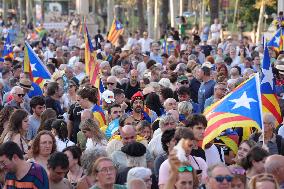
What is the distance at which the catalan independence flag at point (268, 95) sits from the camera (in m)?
13.0

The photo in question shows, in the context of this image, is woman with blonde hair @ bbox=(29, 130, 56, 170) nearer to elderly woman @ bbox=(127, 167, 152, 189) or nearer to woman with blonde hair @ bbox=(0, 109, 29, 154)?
woman with blonde hair @ bbox=(0, 109, 29, 154)

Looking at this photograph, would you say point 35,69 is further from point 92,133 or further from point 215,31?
point 215,31

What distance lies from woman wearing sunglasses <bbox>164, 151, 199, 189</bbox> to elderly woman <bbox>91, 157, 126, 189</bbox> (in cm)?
71

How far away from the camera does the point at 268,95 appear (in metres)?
13.5

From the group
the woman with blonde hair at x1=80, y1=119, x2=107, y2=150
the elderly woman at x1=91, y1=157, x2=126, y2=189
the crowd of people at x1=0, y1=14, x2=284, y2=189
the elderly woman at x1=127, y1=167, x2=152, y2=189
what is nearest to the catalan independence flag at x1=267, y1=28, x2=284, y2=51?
the crowd of people at x1=0, y1=14, x2=284, y2=189

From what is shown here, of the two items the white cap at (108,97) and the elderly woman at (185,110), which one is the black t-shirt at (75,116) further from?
the elderly woman at (185,110)

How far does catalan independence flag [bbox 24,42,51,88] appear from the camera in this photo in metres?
18.1

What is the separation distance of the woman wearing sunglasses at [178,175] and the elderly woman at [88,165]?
3.66ft

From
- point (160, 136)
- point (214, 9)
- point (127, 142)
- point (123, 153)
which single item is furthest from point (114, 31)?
point (123, 153)

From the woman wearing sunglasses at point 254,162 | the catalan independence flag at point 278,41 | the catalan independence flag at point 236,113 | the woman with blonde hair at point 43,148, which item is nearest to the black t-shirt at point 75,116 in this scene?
the catalan independence flag at point 236,113

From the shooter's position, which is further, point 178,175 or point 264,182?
point 178,175

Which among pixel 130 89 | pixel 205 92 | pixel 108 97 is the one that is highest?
pixel 108 97

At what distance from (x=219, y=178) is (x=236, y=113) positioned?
3.05 m

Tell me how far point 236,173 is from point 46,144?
2389 millimetres
